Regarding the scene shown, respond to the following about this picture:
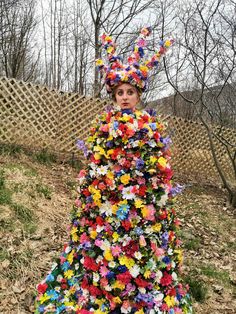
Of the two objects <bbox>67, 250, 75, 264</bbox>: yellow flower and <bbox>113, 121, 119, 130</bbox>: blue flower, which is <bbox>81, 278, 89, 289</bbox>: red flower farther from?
<bbox>113, 121, 119, 130</bbox>: blue flower

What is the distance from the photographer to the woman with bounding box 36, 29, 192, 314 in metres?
2.25

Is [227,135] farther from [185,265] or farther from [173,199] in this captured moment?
[173,199]

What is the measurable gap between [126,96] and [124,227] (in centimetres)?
91

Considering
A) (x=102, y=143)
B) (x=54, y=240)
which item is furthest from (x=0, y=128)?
(x=102, y=143)

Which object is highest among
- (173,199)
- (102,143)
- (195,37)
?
(195,37)

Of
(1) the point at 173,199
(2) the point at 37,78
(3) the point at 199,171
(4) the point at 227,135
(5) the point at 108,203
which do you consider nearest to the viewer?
(5) the point at 108,203

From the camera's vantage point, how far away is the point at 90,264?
230 centimetres

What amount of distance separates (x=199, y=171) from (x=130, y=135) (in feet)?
22.2

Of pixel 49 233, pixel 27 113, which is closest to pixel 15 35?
pixel 27 113

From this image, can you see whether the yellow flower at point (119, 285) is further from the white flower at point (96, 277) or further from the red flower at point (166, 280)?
the red flower at point (166, 280)

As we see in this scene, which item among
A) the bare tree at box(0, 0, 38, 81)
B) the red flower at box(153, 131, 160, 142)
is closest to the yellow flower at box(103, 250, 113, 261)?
the red flower at box(153, 131, 160, 142)

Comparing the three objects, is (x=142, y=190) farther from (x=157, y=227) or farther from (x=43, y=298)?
(x=43, y=298)

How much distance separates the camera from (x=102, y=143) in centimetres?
236

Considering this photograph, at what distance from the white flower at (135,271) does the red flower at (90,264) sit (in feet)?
0.77
